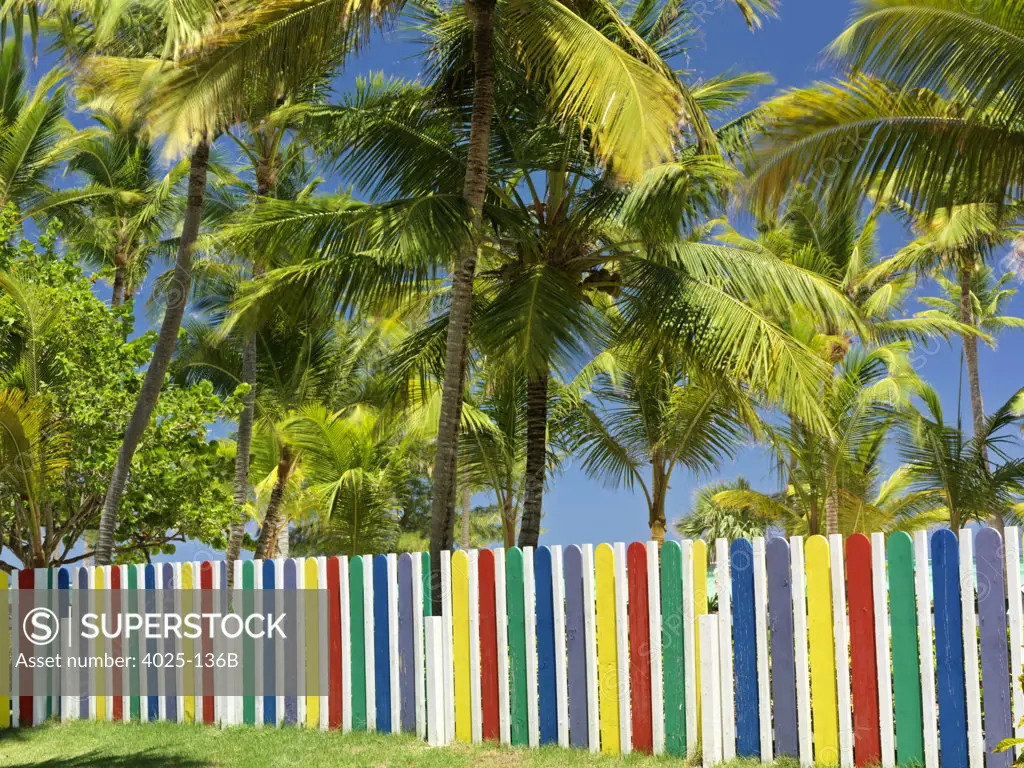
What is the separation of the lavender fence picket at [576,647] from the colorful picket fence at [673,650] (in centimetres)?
1

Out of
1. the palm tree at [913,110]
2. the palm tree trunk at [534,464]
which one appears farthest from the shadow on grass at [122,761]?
the palm tree at [913,110]

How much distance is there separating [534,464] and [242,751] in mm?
4753

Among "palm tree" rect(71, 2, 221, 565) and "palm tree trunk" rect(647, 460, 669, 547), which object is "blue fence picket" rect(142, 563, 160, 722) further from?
"palm tree trunk" rect(647, 460, 669, 547)

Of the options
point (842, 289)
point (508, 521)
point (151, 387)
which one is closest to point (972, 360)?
point (842, 289)

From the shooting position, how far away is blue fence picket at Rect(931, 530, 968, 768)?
5.74 m

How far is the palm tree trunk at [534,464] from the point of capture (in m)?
11.4

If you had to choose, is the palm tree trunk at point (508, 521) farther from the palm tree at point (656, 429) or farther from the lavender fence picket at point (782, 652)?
the lavender fence picket at point (782, 652)

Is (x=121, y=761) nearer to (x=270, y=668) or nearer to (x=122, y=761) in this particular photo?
(x=122, y=761)

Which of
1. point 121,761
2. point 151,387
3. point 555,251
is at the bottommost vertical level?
point 121,761

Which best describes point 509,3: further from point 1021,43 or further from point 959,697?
point 959,697

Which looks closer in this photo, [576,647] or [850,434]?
[576,647]

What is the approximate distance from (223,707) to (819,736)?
5141 mm

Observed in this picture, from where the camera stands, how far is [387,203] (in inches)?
391

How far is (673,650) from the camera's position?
6695 mm
